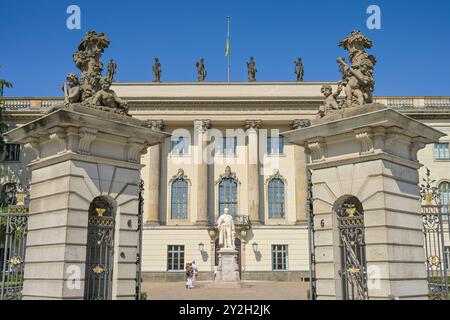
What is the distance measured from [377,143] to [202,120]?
34814 mm

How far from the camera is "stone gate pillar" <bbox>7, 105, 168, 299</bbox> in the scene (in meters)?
9.24

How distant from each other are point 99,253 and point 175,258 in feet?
107

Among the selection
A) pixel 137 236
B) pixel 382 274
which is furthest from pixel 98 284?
pixel 382 274

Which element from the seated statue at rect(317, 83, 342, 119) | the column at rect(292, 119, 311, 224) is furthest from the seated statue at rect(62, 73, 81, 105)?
the column at rect(292, 119, 311, 224)

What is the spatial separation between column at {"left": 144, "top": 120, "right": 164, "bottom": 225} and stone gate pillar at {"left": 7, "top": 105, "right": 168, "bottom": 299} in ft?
107

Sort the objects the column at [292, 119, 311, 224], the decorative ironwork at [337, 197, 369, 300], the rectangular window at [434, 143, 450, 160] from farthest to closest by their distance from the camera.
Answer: the rectangular window at [434, 143, 450, 160]
the column at [292, 119, 311, 224]
the decorative ironwork at [337, 197, 369, 300]

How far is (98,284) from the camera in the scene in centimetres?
984

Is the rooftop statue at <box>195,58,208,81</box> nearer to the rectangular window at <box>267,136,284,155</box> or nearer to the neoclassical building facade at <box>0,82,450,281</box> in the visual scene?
the neoclassical building facade at <box>0,82,450,281</box>

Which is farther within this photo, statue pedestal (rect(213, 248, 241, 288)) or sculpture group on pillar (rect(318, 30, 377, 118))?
statue pedestal (rect(213, 248, 241, 288))

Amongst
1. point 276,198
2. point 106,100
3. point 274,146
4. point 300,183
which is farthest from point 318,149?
point 274,146

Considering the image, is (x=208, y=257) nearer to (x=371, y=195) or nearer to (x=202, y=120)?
(x=202, y=120)

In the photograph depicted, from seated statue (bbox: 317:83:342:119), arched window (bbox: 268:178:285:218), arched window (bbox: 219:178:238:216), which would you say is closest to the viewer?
seated statue (bbox: 317:83:342:119)

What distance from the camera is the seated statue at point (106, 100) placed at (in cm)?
1023

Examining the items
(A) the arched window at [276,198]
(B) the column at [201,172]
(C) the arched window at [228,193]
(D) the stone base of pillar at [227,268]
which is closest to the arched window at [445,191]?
(A) the arched window at [276,198]
